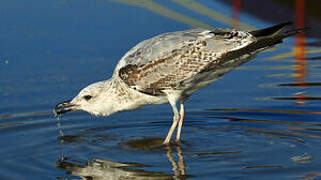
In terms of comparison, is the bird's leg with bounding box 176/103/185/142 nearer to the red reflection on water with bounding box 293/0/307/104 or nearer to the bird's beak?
the bird's beak

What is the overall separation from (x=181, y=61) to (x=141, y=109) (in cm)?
182

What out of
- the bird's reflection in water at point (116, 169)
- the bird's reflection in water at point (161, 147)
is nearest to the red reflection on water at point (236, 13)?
the bird's reflection in water at point (161, 147)

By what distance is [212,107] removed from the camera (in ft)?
35.3

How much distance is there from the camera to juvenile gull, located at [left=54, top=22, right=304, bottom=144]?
9.07m

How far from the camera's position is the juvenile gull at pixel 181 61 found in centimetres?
907

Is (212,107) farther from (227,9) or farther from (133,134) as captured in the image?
(227,9)

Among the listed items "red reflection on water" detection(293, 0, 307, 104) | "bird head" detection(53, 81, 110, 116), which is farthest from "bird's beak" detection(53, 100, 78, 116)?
"red reflection on water" detection(293, 0, 307, 104)

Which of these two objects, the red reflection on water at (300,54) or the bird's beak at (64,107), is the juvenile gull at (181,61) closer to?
the bird's beak at (64,107)

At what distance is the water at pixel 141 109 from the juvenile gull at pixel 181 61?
0.59m

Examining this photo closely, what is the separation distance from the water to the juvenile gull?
591mm

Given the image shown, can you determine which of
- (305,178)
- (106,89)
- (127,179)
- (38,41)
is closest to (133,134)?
(106,89)

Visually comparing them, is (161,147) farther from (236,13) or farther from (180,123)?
(236,13)

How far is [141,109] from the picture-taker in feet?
35.9

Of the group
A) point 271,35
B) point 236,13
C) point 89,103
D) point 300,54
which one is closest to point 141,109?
point 89,103
